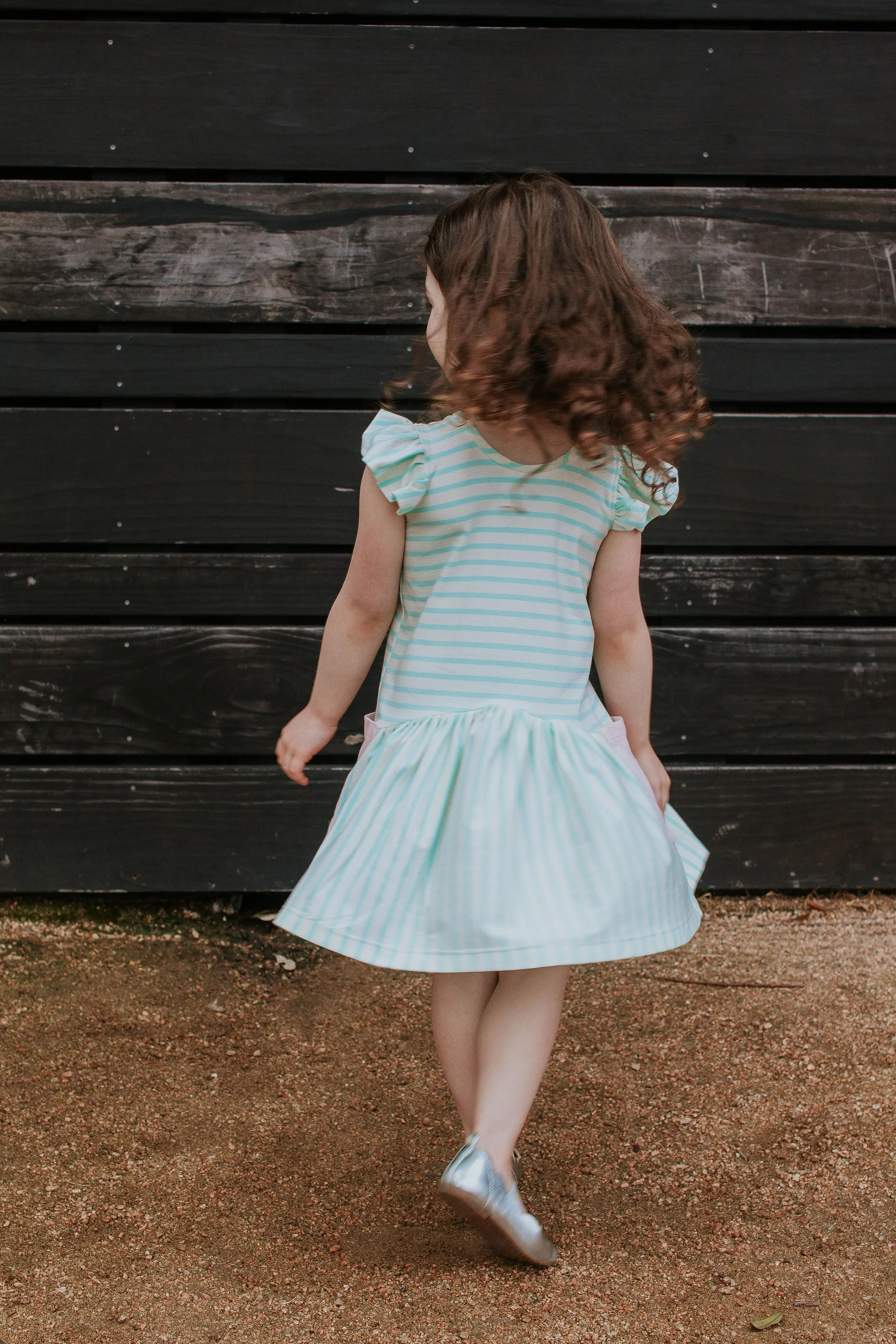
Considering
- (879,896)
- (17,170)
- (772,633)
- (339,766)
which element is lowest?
(879,896)

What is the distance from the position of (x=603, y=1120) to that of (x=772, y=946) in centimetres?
84

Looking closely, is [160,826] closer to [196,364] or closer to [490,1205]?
[196,364]

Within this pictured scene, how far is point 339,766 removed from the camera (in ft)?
9.06

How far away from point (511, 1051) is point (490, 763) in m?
0.38

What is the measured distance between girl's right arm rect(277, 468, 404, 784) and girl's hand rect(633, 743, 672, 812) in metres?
0.42

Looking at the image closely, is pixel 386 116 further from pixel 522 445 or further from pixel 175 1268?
pixel 175 1268

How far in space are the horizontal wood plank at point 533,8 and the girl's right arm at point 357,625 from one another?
1516mm

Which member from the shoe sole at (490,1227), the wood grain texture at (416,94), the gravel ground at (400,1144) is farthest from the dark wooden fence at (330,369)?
the shoe sole at (490,1227)

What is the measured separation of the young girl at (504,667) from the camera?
146 centimetres

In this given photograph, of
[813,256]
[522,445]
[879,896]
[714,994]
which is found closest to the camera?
[522,445]

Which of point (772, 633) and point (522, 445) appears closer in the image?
point (522, 445)

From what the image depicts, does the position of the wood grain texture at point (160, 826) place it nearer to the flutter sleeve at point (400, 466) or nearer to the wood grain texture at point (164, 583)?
the wood grain texture at point (164, 583)

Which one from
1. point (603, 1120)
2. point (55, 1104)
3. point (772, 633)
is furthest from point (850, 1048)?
point (55, 1104)

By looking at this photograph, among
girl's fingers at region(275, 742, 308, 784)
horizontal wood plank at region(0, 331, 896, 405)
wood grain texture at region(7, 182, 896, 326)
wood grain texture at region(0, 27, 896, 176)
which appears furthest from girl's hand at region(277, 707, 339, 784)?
wood grain texture at region(0, 27, 896, 176)
